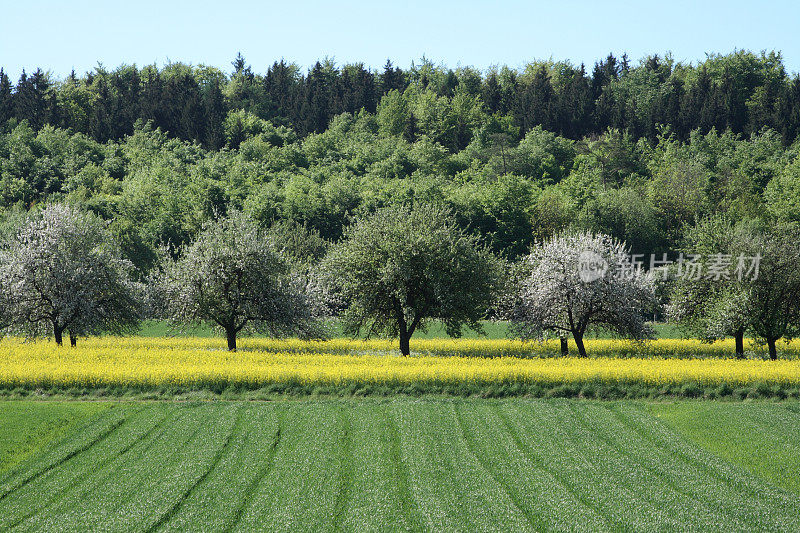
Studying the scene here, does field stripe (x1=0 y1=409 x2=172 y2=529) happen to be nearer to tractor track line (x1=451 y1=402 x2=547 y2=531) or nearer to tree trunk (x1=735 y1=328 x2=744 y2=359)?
tractor track line (x1=451 y1=402 x2=547 y2=531)

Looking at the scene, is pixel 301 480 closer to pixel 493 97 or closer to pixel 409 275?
Answer: pixel 409 275

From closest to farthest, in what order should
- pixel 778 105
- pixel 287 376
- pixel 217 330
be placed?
pixel 287 376
pixel 217 330
pixel 778 105

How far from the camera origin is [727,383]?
33.8 m

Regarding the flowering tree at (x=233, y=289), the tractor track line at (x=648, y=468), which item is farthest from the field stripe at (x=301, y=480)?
the flowering tree at (x=233, y=289)

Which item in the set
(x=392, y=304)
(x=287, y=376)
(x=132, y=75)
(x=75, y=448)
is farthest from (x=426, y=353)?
(x=132, y=75)

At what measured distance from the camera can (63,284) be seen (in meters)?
42.2

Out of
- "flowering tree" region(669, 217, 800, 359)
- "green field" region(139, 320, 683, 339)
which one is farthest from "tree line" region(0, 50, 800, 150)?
"flowering tree" region(669, 217, 800, 359)

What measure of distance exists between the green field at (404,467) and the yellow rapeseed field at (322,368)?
3.60m

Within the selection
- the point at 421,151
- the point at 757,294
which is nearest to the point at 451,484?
the point at 757,294

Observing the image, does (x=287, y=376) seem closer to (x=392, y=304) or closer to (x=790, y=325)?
(x=392, y=304)

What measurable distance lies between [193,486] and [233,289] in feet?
81.5

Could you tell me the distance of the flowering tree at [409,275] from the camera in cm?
4191

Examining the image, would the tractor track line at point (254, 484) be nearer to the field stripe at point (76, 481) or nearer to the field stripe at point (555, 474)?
the field stripe at point (76, 481)

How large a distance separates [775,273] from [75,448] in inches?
1504
